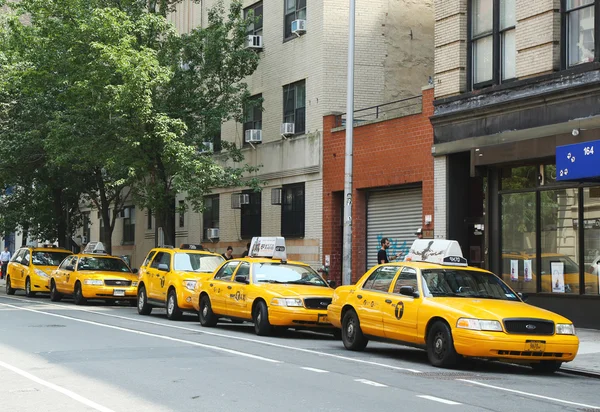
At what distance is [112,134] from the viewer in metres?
28.4

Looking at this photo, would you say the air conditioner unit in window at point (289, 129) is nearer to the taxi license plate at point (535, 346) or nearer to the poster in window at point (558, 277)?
the poster in window at point (558, 277)

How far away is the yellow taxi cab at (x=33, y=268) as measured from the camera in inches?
1292

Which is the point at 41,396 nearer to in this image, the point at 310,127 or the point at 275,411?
the point at 275,411

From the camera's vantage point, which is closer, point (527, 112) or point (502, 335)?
point (502, 335)

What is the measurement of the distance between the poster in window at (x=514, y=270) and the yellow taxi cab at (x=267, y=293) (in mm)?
4795

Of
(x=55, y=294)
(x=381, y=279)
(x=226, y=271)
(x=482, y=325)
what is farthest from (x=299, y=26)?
(x=482, y=325)

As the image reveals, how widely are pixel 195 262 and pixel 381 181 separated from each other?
5.61 metres

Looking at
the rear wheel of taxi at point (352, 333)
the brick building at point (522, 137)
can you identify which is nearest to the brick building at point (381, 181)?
the brick building at point (522, 137)

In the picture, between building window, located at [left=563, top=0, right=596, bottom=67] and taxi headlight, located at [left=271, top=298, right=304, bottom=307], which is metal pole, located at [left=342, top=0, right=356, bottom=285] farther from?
building window, located at [left=563, top=0, right=596, bottom=67]

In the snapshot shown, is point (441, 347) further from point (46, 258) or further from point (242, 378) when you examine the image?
point (46, 258)

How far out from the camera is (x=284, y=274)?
19344mm

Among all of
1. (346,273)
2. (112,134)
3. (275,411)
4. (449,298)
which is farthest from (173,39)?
(275,411)

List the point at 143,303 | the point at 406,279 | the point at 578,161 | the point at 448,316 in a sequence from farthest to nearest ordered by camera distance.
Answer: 1. the point at 143,303
2. the point at 578,161
3. the point at 406,279
4. the point at 448,316

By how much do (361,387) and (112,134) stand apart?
18.9 meters
